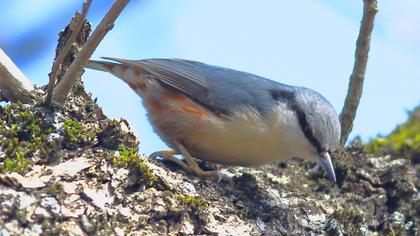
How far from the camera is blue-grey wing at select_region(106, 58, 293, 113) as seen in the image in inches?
160

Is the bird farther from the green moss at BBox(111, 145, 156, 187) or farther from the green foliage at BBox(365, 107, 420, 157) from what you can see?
the green moss at BBox(111, 145, 156, 187)

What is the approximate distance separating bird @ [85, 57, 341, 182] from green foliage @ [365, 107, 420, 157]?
0.50 metres

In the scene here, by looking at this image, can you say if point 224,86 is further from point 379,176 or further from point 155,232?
point 155,232

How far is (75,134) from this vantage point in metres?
3.15

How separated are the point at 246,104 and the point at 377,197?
0.83m

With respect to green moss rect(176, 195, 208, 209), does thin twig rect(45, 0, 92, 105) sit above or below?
above

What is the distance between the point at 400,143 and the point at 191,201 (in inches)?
79.7

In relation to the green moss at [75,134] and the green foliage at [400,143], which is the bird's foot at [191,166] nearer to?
the green moss at [75,134]

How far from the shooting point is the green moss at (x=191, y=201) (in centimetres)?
301

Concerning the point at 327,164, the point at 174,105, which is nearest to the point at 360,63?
the point at 327,164

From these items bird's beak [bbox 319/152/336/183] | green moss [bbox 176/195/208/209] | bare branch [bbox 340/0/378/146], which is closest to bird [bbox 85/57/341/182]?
bird's beak [bbox 319/152/336/183]

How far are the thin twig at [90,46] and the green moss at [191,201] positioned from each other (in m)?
0.68

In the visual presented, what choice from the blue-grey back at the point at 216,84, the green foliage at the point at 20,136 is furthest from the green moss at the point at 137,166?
the blue-grey back at the point at 216,84

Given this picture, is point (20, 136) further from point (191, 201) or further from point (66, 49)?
point (191, 201)
